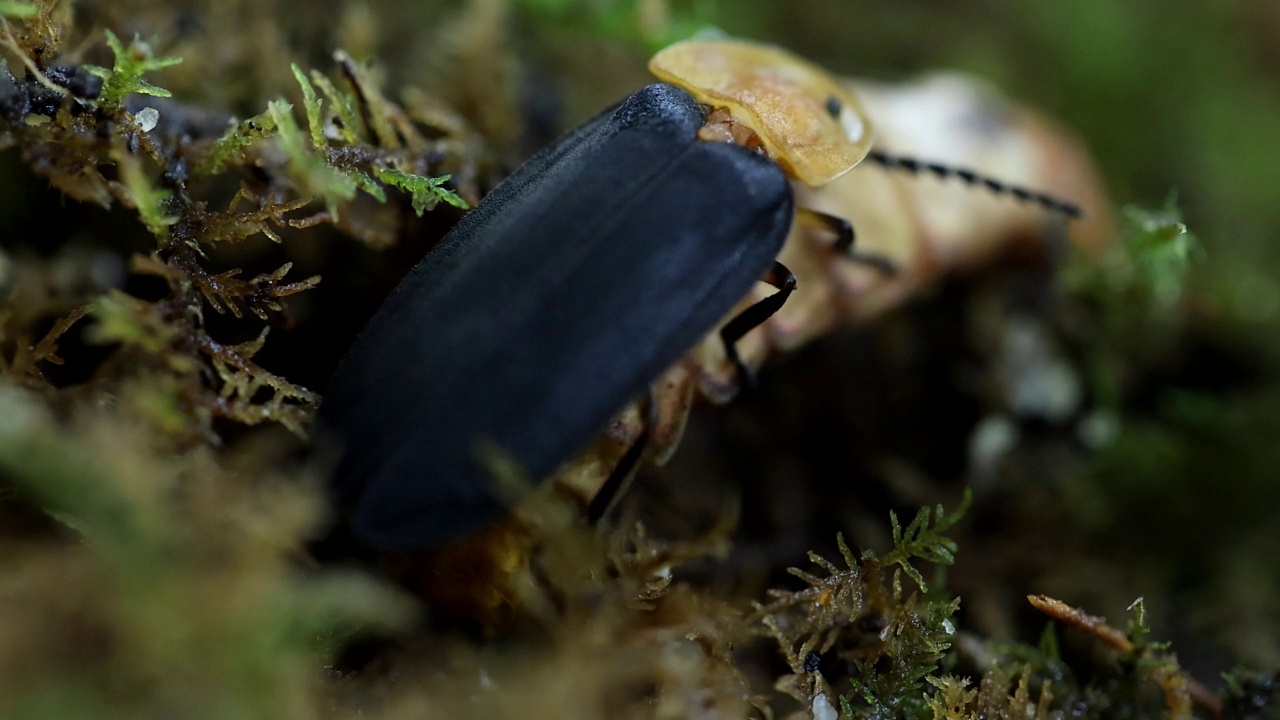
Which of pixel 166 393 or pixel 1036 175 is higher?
pixel 166 393

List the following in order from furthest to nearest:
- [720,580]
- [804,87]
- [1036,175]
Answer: [1036,175] < [804,87] < [720,580]

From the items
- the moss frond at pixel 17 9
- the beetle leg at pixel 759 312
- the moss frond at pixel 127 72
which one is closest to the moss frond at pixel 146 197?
the moss frond at pixel 127 72

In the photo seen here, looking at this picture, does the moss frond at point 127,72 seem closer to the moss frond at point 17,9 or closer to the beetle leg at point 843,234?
the moss frond at point 17,9

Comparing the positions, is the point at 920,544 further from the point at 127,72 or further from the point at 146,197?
the point at 127,72

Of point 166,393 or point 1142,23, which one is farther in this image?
point 1142,23

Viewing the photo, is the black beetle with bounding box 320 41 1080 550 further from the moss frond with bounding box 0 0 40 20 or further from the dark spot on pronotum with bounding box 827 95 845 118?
the moss frond with bounding box 0 0 40 20

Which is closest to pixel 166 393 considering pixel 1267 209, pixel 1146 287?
pixel 1146 287

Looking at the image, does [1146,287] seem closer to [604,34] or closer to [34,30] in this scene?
[604,34]
